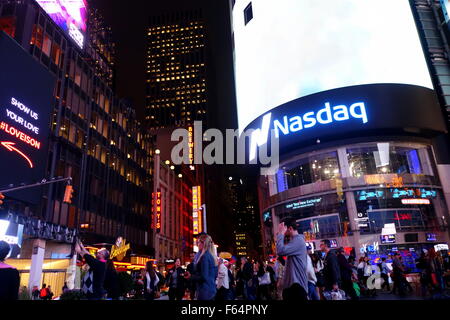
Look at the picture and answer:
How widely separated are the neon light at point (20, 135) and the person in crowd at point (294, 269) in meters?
25.2

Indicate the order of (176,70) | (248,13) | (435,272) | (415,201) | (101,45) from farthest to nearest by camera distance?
(176,70) → (101,45) → (248,13) → (415,201) → (435,272)

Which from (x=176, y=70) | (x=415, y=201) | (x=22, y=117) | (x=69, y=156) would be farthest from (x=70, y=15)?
(x=176, y=70)

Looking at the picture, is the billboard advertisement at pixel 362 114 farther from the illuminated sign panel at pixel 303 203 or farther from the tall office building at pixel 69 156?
the tall office building at pixel 69 156

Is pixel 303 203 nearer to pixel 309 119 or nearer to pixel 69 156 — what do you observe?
pixel 309 119

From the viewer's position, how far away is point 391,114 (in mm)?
35562

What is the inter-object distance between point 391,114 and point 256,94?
50.4 feet

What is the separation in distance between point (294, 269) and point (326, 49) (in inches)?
1397

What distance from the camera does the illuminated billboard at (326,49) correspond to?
1378 inches

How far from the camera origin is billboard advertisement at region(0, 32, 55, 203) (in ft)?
79.6

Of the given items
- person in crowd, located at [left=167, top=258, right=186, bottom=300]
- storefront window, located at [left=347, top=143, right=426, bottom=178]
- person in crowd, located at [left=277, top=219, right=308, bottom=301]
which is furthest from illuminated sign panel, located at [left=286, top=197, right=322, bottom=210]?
person in crowd, located at [left=277, top=219, right=308, bottom=301]

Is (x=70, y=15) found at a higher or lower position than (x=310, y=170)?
higher

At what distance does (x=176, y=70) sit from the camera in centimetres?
18162

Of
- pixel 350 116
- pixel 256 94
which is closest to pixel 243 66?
pixel 256 94
